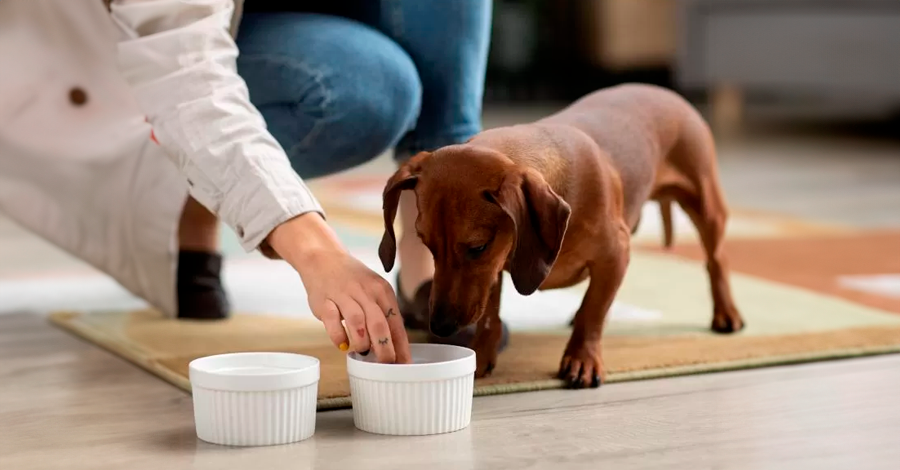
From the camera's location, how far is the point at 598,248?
5.03ft

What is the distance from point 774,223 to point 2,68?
1823mm

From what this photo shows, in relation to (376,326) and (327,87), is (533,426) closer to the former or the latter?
(376,326)

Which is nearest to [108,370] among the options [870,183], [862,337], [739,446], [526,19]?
[739,446]

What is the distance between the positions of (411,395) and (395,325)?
73 mm

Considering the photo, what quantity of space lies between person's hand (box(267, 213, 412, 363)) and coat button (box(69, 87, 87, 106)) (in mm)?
766

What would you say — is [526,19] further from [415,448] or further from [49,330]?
[415,448]

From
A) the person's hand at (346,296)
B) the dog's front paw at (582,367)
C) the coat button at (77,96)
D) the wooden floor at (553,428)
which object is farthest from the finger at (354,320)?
the coat button at (77,96)

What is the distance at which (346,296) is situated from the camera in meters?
1.25

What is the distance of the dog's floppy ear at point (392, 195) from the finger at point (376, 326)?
17 centimetres

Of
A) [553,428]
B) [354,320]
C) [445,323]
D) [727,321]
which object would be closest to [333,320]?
[354,320]

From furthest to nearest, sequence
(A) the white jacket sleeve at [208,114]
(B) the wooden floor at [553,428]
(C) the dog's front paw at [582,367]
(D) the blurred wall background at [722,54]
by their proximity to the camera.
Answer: (D) the blurred wall background at [722,54], (C) the dog's front paw at [582,367], (A) the white jacket sleeve at [208,114], (B) the wooden floor at [553,428]

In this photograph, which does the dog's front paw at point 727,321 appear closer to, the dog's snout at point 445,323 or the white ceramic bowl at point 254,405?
the dog's snout at point 445,323

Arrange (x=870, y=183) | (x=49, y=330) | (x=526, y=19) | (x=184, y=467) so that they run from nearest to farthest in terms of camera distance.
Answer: (x=184, y=467) → (x=49, y=330) → (x=870, y=183) → (x=526, y=19)

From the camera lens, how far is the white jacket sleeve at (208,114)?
1324 mm
